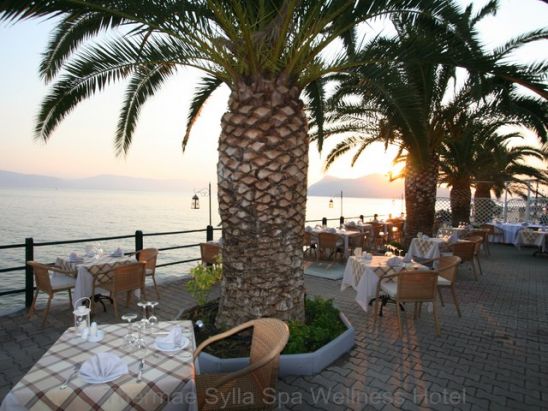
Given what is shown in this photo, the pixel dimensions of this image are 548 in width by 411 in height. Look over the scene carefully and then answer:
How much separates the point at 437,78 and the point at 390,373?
29.6ft

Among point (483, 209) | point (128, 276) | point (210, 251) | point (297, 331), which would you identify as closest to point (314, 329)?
point (297, 331)

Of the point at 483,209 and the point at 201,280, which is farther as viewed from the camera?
the point at 483,209

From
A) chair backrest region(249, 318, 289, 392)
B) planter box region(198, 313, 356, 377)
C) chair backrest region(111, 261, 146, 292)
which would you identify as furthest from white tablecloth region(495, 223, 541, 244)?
chair backrest region(249, 318, 289, 392)

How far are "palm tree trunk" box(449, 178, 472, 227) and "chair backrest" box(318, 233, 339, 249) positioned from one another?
358 inches

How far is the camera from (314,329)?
178 inches

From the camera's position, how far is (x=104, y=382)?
2.34 metres

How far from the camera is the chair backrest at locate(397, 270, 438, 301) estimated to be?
537 centimetres

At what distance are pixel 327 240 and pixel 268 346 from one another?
773 cm

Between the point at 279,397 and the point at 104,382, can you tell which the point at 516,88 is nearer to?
the point at 279,397

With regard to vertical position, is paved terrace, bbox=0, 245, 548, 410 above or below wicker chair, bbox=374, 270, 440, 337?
below

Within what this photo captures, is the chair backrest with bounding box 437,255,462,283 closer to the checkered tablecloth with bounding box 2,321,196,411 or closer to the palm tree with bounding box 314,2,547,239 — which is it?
the palm tree with bounding box 314,2,547,239

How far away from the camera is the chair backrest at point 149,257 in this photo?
7.05 metres

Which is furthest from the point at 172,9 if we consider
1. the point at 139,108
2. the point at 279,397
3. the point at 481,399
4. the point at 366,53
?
the point at 481,399

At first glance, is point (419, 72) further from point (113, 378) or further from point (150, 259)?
point (113, 378)
